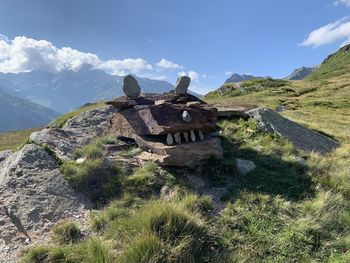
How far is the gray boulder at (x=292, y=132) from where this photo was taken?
15898 millimetres

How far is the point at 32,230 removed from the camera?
8789 millimetres

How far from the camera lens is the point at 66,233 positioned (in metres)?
8.19

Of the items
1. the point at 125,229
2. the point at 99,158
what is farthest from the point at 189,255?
the point at 99,158

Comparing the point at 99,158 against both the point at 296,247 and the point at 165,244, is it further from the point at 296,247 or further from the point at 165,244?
the point at 296,247

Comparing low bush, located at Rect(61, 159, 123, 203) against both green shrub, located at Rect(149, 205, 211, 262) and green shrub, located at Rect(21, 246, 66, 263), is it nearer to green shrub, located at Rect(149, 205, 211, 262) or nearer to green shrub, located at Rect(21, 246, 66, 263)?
green shrub, located at Rect(21, 246, 66, 263)

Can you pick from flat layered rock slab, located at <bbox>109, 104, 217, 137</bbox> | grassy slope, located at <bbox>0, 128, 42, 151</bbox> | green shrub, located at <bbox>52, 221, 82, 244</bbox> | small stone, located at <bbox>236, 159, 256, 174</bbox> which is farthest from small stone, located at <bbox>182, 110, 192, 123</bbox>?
grassy slope, located at <bbox>0, 128, 42, 151</bbox>

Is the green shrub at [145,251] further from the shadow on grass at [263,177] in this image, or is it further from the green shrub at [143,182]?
the shadow on grass at [263,177]

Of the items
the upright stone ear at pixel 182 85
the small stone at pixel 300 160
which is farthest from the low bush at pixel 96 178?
the small stone at pixel 300 160

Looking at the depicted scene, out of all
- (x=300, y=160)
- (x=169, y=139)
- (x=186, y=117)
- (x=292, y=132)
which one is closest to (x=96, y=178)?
(x=169, y=139)

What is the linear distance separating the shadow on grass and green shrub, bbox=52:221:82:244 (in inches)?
162

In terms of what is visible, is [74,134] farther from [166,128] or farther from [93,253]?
[93,253]

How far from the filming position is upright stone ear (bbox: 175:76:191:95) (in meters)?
15.5

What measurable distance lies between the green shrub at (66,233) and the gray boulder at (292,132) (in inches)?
399

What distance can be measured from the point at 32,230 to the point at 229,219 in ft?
16.1
